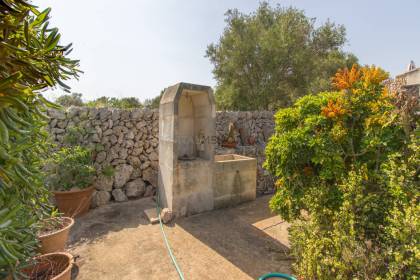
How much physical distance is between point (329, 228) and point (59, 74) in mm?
3209

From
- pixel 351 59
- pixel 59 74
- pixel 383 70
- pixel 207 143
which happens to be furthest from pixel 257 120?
pixel 351 59

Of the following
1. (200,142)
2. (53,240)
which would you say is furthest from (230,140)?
(53,240)

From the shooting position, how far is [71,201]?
4551 mm

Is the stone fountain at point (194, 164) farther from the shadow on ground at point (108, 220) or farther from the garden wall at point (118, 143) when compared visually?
the garden wall at point (118, 143)

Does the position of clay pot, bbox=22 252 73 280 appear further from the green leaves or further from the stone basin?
the stone basin

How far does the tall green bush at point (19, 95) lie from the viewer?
2.71 ft

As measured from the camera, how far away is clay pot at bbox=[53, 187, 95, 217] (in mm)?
4473

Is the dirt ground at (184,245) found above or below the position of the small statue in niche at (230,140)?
below

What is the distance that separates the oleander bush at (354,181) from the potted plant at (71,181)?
439cm

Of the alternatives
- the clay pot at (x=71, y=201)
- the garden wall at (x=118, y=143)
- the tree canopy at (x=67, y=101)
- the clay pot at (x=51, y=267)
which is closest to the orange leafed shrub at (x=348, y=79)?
the clay pot at (x=51, y=267)

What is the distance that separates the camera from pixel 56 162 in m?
4.57

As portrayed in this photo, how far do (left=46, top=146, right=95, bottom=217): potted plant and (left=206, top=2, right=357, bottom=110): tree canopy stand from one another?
1057 centimetres

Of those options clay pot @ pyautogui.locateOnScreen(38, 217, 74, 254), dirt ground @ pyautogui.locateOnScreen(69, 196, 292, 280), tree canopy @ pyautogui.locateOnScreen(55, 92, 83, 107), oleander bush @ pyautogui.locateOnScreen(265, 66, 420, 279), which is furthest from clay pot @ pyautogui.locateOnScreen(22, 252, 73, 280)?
tree canopy @ pyautogui.locateOnScreen(55, 92, 83, 107)

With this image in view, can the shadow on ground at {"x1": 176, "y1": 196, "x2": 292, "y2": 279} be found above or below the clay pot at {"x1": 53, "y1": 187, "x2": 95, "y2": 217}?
below
